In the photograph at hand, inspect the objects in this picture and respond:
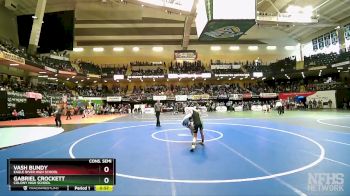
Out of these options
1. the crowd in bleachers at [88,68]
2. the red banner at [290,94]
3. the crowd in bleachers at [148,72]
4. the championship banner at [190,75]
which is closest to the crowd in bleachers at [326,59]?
the red banner at [290,94]

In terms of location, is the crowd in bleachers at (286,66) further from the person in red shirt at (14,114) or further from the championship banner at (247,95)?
the person in red shirt at (14,114)

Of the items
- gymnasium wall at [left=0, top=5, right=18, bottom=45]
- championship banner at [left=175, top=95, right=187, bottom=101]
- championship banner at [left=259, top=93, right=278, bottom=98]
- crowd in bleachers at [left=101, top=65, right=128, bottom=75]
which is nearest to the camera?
gymnasium wall at [left=0, top=5, right=18, bottom=45]

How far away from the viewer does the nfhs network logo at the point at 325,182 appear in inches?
181

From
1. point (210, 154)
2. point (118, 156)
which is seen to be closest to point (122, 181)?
point (118, 156)

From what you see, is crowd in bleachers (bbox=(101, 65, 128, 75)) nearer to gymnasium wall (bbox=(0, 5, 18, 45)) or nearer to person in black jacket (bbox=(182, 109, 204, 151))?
gymnasium wall (bbox=(0, 5, 18, 45))

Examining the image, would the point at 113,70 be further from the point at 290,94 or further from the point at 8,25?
the point at 290,94

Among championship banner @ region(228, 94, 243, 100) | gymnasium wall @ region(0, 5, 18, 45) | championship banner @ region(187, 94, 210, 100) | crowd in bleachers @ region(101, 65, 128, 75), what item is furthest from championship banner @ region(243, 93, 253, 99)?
gymnasium wall @ region(0, 5, 18, 45)

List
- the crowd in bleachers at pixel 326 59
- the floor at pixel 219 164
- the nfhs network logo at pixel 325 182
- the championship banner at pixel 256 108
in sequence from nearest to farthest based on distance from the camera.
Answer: the nfhs network logo at pixel 325 182, the floor at pixel 219 164, the crowd in bleachers at pixel 326 59, the championship banner at pixel 256 108

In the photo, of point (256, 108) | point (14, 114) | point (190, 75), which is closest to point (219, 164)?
point (14, 114)

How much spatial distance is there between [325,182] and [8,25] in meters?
42.3
